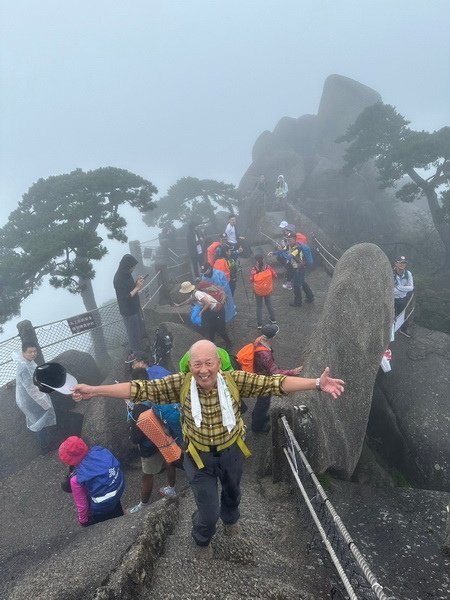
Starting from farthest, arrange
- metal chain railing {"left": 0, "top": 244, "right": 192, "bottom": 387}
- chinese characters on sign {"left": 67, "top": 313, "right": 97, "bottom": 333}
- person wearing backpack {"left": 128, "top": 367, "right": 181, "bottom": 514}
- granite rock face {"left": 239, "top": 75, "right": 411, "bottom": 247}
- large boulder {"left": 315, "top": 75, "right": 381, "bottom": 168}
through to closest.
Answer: large boulder {"left": 315, "top": 75, "right": 381, "bottom": 168}, granite rock face {"left": 239, "top": 75, "right": 411, "bottom": 247}, chinese characters on sign {"left": 67, "top": 313, "right": 97, "bottom": 333}, metal chain railing {"left": 0, "top": 244, "right": 192, "bottom": 387}, person wearing backpack {"left": 128, "top": 367, "right": 181, "bottom": 514}

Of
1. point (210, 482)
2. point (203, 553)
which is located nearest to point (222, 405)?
point (210, 482)

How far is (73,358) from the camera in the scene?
10.6 metres

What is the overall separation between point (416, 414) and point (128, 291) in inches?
288

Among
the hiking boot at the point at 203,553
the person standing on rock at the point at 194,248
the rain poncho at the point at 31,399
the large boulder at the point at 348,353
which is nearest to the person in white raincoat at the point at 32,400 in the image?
the rain poncho at the point at 31,399

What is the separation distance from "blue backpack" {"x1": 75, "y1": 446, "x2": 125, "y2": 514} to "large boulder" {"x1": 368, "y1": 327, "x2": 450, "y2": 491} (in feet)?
20.2

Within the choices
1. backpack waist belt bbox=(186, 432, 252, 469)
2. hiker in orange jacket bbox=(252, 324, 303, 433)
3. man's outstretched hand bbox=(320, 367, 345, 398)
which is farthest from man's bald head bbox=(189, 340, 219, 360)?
hiker in orange jacket bbox=(252, 324, 303, 433)

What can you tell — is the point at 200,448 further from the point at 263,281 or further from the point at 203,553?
the point at 263,281

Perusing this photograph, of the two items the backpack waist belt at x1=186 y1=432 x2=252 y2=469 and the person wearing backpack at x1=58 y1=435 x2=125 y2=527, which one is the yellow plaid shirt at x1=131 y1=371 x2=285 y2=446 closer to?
the backpack waist belt at x1=186 y1=432 x2=252 y2=469

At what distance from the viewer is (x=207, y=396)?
3273 mm

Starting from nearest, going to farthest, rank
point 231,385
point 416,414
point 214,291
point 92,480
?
point 231,385, point 92,480, point 416,414, point 214,291

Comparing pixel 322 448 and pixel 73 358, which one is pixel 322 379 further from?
pixel 73 358

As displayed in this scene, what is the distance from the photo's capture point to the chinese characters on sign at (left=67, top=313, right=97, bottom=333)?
32.0 feet

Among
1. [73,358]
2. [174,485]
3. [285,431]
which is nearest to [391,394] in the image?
[285,431]

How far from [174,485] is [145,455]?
90 centimetres
